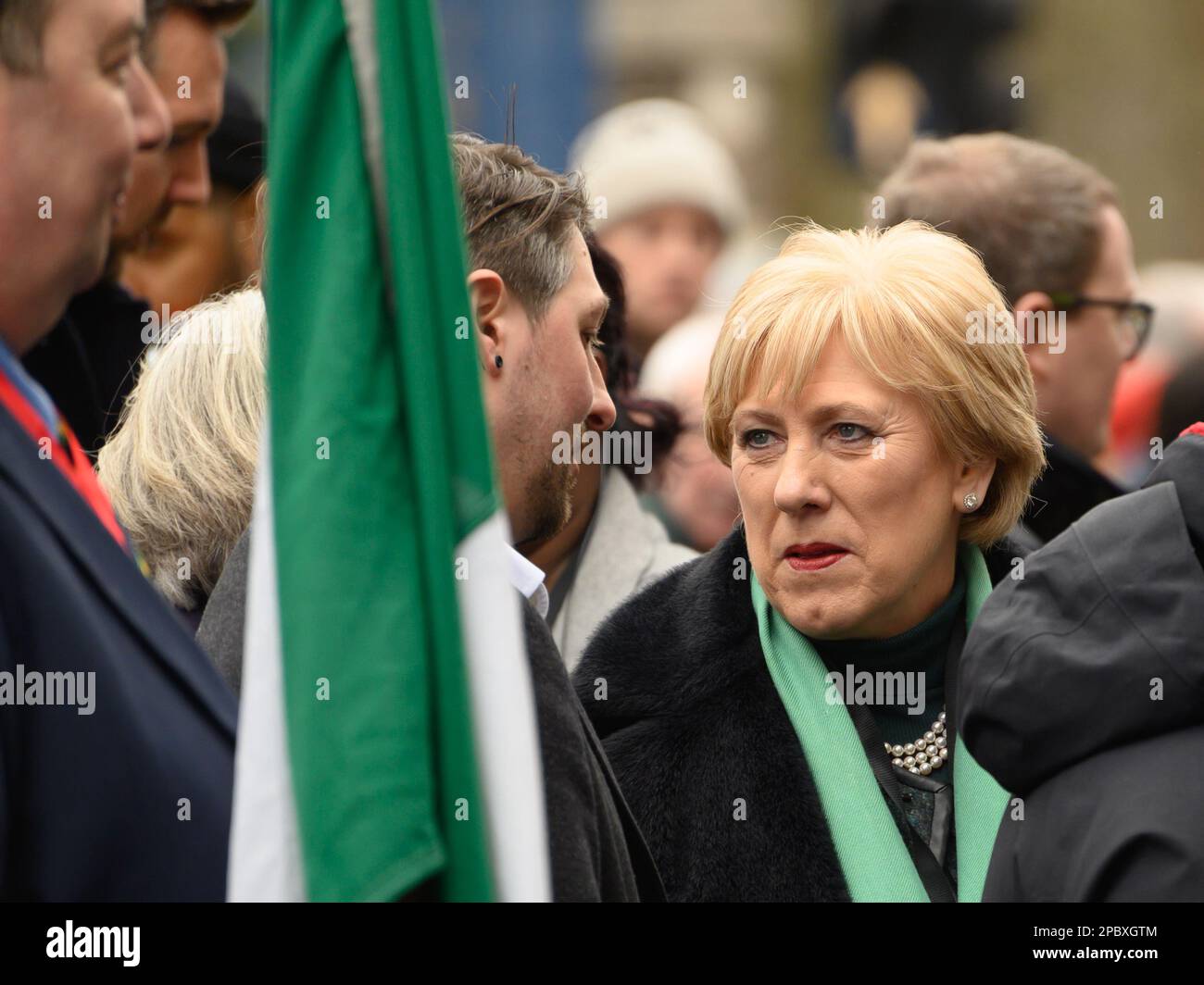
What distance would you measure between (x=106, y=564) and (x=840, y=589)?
1.43 metres

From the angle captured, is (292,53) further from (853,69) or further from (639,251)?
(853,69)

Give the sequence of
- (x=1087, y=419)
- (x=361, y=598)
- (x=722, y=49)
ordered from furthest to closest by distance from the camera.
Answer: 1. (x=722, y=49)
2. (x=1087, y=419)
3. (x=361, y=598)

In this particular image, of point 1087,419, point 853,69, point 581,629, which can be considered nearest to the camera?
point 581,629

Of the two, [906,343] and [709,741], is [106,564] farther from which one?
[906,343]

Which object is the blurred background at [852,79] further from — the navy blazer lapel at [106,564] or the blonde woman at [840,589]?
the navy blazer lapel at [106,564]

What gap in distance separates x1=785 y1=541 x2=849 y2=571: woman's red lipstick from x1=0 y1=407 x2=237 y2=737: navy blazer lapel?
127cm

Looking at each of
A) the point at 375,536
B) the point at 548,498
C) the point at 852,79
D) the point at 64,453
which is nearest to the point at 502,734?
the point at 375,536

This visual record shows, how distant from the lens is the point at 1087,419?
413cm

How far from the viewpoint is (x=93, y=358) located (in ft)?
13.0

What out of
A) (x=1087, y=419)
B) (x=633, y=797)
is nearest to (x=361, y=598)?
(x=633, y=797)

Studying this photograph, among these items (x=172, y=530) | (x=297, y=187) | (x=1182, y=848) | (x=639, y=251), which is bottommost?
(x=1182, y=848)

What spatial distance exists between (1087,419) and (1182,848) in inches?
92.7

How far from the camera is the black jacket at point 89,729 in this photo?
1.81 m

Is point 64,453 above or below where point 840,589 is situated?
above
